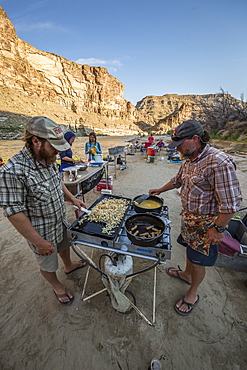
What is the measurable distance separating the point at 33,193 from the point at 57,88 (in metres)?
77.7

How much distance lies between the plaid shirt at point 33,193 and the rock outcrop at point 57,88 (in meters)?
56.6

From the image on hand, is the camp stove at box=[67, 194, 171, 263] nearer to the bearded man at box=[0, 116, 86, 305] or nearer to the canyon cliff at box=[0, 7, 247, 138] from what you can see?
the bearded man at box=[0, 116, 86, 305]

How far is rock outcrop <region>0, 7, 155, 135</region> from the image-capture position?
2004 inches

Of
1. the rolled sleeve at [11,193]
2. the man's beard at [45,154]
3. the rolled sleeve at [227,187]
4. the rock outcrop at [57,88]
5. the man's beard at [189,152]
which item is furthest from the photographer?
the rock outcrop at [57,88]

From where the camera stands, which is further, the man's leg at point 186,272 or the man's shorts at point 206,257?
the man's leg at point 186,272

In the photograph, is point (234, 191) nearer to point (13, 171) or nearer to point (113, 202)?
point (113, 202)

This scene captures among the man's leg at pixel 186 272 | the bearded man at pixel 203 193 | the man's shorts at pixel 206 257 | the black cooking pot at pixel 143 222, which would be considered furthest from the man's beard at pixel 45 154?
the man's leg at pixel 186 272

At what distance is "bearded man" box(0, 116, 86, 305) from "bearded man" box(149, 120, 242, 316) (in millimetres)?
1241

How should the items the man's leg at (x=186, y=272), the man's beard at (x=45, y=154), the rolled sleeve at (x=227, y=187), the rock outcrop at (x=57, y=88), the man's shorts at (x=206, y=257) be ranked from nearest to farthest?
the rolled sleeve at (x=227, y=187)
the man's beard at (x=45, y=154)
the man's shorts at (x=206, y=257)
the man's leg at (x=186, y=272)
the rock outcrop at (x=57, y=88)

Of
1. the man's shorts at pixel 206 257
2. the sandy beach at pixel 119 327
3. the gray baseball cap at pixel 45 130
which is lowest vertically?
the sandy beach at pixel 119 327

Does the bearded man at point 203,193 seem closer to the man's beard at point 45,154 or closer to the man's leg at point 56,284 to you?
the man's beard at point 45,154

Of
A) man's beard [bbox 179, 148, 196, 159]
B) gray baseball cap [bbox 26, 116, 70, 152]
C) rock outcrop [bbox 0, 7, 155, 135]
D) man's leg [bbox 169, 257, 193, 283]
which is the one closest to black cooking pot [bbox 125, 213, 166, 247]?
man's beard [bbox 179, 148, 196, 159]

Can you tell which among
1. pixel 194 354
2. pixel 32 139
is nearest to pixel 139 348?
pixel 194 354

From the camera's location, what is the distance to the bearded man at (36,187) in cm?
137
